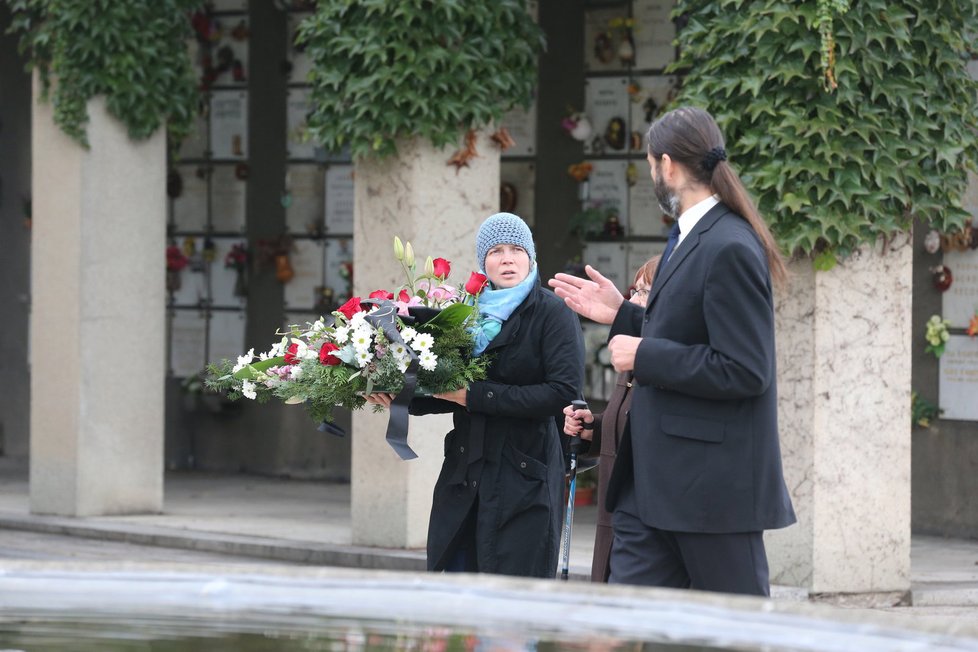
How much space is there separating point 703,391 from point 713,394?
2cm

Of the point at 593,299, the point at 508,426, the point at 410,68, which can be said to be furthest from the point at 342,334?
the point at 410,68

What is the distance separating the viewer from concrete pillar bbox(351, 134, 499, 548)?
9977 millimetres

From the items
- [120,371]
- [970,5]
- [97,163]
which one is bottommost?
[120,371]

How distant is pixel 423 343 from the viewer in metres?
5.36

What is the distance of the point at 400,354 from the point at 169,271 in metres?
9.77

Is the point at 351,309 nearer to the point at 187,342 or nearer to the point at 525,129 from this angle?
the point at 525,129

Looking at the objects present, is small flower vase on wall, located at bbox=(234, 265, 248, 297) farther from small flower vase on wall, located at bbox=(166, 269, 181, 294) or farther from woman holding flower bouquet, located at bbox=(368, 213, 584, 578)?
woman holding flower bouquet, located at bbox=(368, 213, 584, 578)

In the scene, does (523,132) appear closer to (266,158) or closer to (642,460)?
(266,158)

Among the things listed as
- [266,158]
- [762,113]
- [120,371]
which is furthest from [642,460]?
[266,158]

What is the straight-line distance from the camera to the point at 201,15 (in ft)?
47.0

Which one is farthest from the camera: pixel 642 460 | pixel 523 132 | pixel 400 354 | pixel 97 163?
pixel 523 132

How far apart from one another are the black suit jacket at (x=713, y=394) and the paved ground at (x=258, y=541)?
4.34m

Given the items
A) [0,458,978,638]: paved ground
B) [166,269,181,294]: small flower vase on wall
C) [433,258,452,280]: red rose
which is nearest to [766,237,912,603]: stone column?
[0,458,978,638]: paved ground

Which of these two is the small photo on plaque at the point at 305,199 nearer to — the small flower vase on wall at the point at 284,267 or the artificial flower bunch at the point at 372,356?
the small flower vase on wall at the point at 284,267
